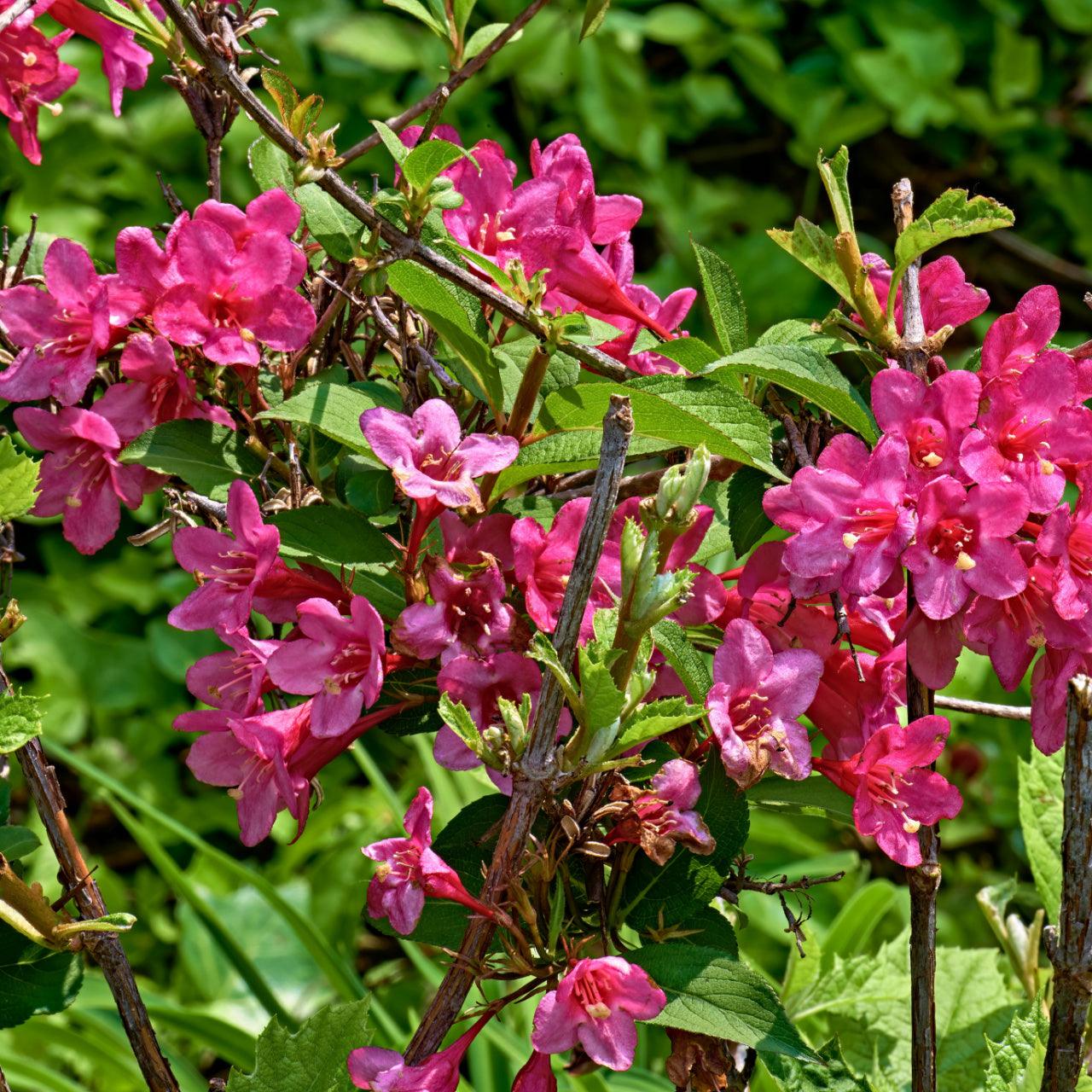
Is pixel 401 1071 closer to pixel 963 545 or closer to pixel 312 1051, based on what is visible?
pixel 312 1051

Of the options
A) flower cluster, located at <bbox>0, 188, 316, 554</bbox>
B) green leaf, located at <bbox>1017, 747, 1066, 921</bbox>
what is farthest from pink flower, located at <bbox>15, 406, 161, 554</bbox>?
green leaf, located at <bbox>1017, 747, 1066, 921</bbox>

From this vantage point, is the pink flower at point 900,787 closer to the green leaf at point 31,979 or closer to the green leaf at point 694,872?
the green leaf at point 694,872

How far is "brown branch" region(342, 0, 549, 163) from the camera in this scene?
748 millimetres

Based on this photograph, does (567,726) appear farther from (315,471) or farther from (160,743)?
(160,743)

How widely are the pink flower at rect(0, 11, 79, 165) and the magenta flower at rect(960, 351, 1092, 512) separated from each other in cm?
54

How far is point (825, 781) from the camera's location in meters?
0.71

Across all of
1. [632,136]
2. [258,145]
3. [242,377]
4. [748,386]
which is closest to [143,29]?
[258,145]

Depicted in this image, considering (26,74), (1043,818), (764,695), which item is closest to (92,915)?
(764,695)

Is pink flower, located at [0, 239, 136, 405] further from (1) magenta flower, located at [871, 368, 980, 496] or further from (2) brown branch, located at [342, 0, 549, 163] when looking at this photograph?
(1) magenta flower, located at [871, 368, 980, 496]

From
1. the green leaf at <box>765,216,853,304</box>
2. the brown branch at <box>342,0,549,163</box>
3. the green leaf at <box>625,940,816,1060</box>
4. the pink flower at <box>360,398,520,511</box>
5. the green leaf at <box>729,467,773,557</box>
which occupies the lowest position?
the green leaf at <box>625,940,816,1060</box>

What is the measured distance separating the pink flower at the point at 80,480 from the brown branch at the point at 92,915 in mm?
121

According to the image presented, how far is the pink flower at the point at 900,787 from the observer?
25.5 inches

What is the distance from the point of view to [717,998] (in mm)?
614

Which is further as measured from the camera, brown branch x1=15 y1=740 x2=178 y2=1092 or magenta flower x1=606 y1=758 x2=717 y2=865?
brown branch x1=15 y1=740 x2=178 y2=1092
